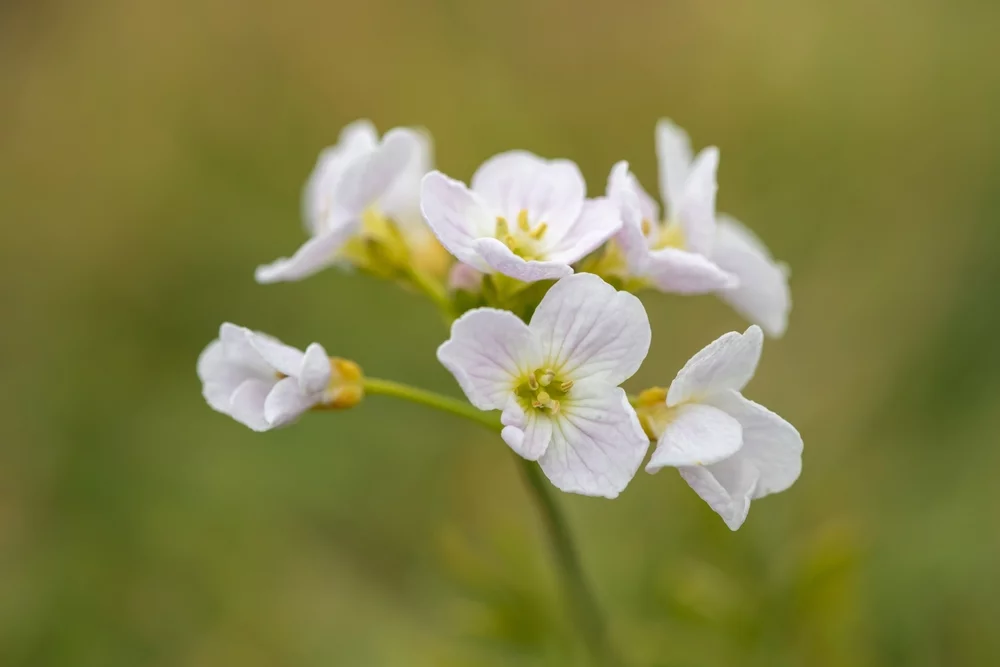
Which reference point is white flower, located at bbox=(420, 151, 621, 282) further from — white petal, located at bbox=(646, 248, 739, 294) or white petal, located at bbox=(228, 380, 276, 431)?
white petal, located at bbox=(228, 380, 276, 431)

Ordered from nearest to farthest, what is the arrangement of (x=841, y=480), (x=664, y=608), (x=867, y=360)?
(x=664, y=608) < (x=841, y=480) < (x=867, y=360)

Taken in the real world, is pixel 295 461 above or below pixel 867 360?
below

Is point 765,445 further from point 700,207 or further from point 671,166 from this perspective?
point 671,166

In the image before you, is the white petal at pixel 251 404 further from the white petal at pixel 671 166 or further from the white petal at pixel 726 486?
the white petal at pixel 671 166

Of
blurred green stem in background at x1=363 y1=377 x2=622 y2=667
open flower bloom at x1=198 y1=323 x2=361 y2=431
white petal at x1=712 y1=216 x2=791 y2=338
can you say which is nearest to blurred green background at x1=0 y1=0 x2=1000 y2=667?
blurred green stem in background at x1=363 y1=377 x2=622 y2=667

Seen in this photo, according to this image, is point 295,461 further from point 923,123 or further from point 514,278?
point 923,123

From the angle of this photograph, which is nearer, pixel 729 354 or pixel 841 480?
pixel 729 354

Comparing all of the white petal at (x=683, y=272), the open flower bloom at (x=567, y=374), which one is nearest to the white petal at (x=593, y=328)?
the open flower bloom at (x=567, y=374)

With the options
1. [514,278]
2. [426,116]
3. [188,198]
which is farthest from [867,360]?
[188,198]
